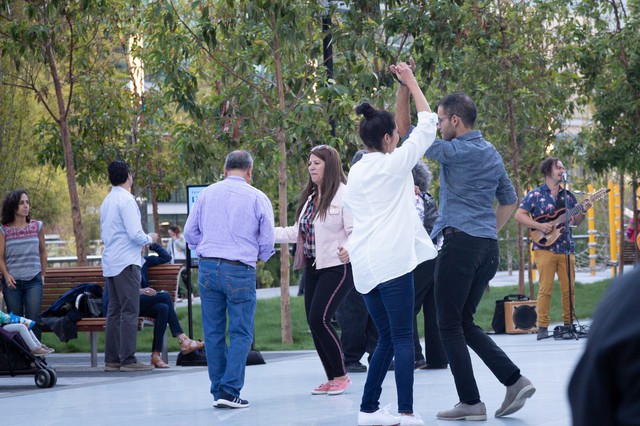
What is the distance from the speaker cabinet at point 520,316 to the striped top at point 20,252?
6162mm

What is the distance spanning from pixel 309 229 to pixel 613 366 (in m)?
7.27

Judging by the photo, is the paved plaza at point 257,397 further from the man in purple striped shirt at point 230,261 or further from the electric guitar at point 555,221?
the electric guitar at point 555,221

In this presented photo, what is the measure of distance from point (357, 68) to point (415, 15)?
120cm

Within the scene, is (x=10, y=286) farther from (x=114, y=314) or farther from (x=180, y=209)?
(x=180, y=209)

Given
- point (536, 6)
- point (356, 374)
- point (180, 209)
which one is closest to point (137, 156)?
point (536, 6)

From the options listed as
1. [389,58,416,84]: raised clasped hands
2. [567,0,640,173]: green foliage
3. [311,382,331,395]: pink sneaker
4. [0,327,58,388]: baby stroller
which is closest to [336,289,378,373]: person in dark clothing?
[311,382,331,395]: pink sneaker

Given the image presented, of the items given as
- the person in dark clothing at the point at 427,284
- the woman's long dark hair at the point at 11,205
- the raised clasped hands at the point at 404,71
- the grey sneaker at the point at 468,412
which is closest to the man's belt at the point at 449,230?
the raised clasped hands at the point at 404,71

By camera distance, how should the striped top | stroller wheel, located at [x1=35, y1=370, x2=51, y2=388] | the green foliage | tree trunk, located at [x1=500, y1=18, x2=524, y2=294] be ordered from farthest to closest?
the green foliage
tree trunk, located at [x1=500, y1=18, x2=524, y2=294]
the striped top
stroller wheel, located at [x1=35, y1=370, x2=51, y2=388]

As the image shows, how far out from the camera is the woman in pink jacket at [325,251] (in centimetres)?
832

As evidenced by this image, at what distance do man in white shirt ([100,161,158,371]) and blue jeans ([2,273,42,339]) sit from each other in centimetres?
125

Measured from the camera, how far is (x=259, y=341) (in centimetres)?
1502

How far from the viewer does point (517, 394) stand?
6812 millimetres

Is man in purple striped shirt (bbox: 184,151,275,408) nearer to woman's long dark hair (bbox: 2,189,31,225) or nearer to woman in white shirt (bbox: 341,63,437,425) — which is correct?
woman in white shirt (bbox: 341,63,437,425)

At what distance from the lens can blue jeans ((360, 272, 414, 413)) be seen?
6.44 meters
